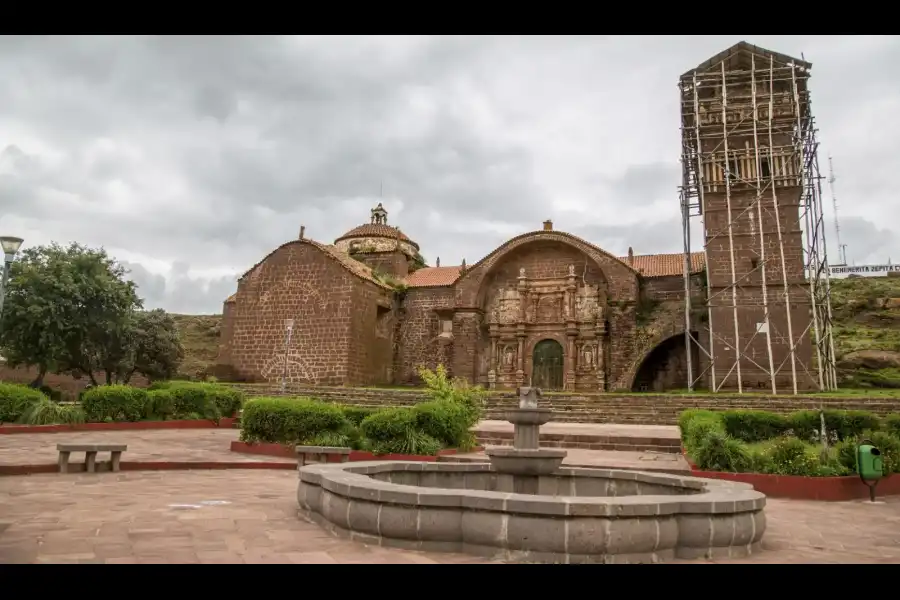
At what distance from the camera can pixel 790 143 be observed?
23.3m

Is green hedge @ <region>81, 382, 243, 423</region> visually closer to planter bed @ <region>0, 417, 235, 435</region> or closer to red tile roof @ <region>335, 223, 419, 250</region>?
planter bed @ <region>0, 417, 235, 435</region>

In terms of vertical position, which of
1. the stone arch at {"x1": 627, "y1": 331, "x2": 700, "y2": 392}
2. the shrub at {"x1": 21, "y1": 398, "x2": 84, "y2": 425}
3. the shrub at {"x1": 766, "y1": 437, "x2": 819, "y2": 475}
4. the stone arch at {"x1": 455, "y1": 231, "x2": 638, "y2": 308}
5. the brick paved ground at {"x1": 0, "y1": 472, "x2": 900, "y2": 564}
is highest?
the stone arch at {"x1": 455, "y1": 231, "x2": 638, "y2": 308}

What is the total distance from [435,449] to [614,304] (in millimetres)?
16276

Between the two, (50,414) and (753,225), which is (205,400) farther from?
(753,225)

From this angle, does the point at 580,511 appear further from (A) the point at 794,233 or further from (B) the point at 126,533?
(A) the point at 794,233

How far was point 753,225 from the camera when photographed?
23.4m

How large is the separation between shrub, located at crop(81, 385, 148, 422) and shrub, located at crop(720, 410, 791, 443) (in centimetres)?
1368

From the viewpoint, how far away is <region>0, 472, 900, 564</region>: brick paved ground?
4.48 metres

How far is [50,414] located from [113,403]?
1314mm

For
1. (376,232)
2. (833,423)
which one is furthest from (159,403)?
(376,232)

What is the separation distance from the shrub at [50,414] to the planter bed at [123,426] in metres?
0.23

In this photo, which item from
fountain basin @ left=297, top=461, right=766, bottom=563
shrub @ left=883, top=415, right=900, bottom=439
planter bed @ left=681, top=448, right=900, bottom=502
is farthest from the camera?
shrub @ left=883, top=415, right=900, bottom=439

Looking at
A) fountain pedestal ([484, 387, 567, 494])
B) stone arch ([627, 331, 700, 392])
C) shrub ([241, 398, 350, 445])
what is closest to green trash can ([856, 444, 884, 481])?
fountain pedestal ([484, 387, 567, 494])
